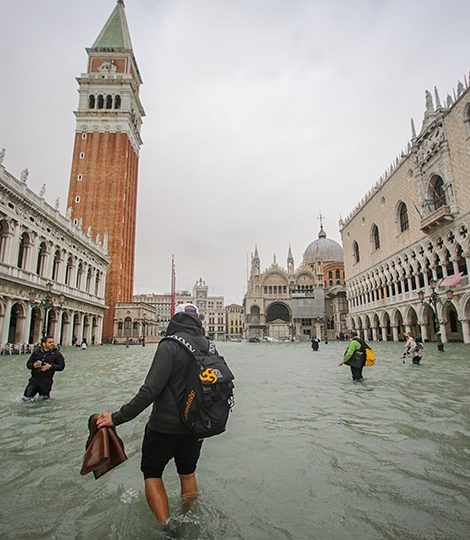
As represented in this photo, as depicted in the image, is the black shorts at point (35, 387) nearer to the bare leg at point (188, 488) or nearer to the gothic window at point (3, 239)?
the bare leg at point (188, 488)

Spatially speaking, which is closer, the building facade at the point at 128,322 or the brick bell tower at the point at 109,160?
the building facade at the point at 128,322

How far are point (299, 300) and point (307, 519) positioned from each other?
59548mm

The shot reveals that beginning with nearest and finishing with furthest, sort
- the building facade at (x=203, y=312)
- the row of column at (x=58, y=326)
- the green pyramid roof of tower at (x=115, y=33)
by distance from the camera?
the row of column at (x=58, y=326) < the green pyramid roof of tower at (x=115, y=33) < the building facade at (x=203, y=312)

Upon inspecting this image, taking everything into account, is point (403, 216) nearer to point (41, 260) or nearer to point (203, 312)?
point (41, 260)

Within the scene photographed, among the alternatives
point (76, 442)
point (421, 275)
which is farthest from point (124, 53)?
point (76, 442)

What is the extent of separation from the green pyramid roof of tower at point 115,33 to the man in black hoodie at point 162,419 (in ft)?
214

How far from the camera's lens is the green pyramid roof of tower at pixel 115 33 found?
5481cm

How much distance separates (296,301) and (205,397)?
59.4 m

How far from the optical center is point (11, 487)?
2908mm

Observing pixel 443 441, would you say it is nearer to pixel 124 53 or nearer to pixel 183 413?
pixel 183 413

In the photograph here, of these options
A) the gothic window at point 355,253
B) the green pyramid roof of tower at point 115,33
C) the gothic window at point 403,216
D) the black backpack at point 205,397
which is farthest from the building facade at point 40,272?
the green pyramid roof of tower at point 115,33

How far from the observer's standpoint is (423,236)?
28.0 metres

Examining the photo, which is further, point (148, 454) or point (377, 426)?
point (377, 426)

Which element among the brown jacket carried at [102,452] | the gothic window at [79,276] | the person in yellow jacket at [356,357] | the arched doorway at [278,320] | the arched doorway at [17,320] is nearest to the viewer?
the brown jacket carried at [102,452]
